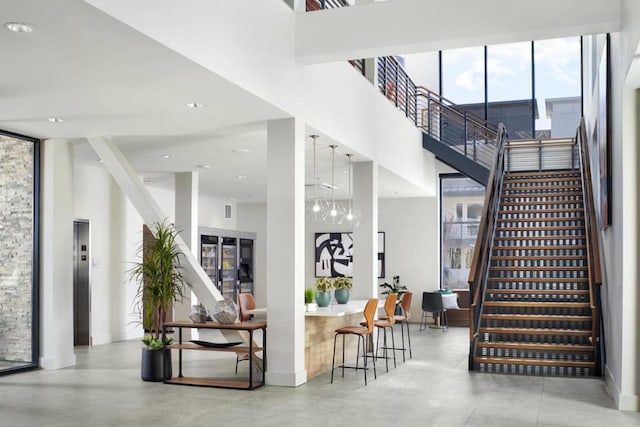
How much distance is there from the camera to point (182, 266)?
26.2 ft

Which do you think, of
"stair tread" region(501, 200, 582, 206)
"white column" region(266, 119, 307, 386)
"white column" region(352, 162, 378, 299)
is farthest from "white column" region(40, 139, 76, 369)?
"stair tread" region(501, 200, 582, 206)

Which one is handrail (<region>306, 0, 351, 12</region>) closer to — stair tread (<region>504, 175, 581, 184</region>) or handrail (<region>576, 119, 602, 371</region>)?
handrail (<region>576, 119, 602, 371</region>)

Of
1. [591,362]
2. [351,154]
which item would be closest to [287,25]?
[351,154]

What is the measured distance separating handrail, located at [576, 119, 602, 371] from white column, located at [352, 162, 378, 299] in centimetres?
289

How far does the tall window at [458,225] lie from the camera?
15.1m

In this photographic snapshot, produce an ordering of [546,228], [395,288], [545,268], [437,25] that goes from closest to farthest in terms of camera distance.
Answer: [437,25] < [545,268] < [546,228] < [395,288]

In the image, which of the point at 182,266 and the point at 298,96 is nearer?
the point at 298,96

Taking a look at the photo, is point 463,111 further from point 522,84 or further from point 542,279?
point 542,279

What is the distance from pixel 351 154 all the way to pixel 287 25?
2880mm

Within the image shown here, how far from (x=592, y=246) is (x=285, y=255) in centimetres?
405

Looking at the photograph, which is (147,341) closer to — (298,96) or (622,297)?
(298,96)

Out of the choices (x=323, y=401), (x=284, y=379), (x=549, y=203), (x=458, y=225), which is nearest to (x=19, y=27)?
(x=323, y=401)

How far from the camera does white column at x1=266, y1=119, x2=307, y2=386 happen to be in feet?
23.5

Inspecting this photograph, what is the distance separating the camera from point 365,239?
33.2 ft
